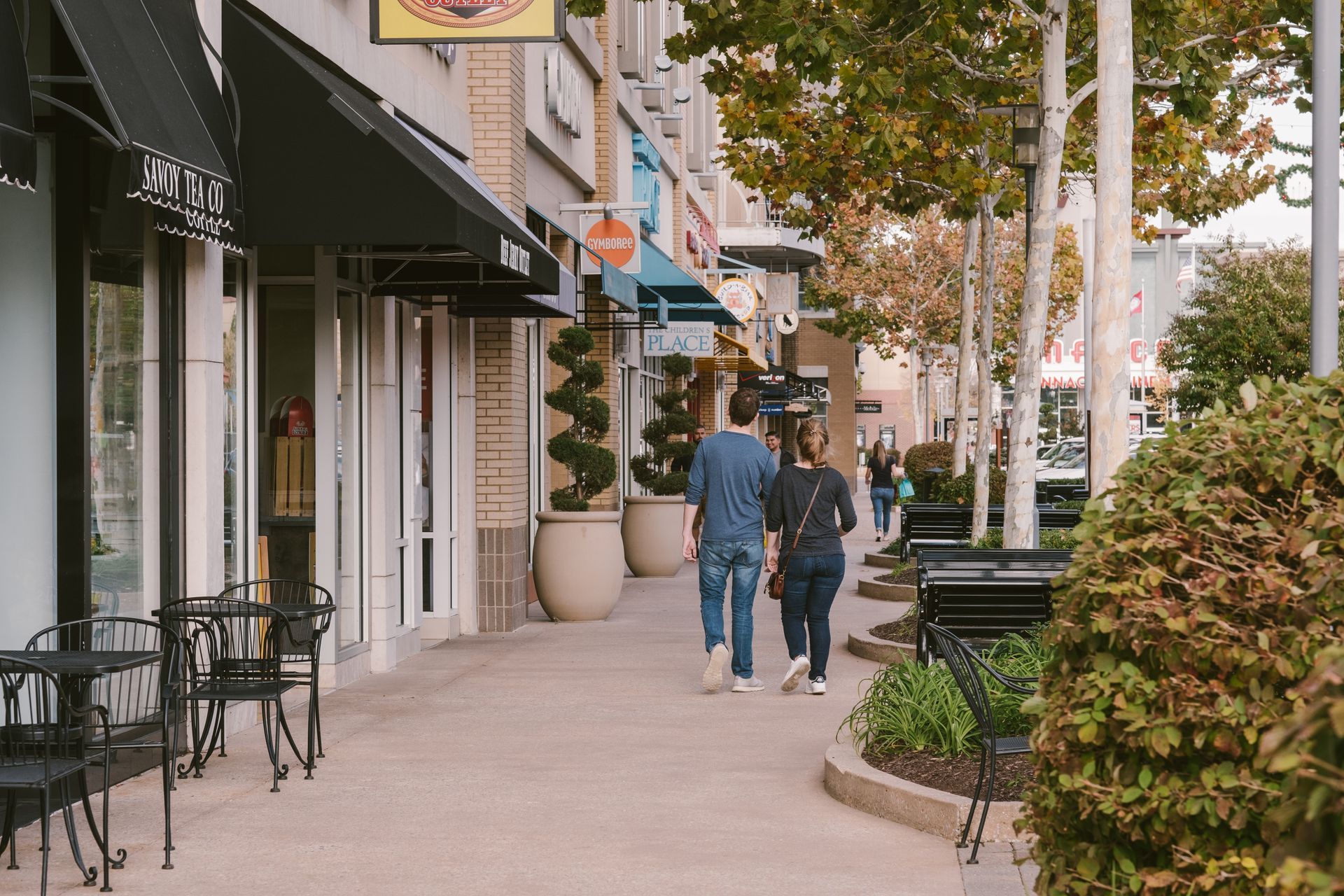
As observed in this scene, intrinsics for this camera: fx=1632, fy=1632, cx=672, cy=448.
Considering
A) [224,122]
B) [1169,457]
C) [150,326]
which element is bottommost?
[1169,457]

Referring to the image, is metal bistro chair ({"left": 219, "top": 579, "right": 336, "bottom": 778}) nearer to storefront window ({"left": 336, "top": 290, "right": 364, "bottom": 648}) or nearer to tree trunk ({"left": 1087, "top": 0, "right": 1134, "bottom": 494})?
storefront window ({"left": 336, "top": 290, "right": 364, "bottom": 648})

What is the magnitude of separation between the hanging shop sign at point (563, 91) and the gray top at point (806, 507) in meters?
8.31

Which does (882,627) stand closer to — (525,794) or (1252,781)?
A: (525,794)

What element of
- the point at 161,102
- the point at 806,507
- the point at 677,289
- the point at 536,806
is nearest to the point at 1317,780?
the point at 536,806

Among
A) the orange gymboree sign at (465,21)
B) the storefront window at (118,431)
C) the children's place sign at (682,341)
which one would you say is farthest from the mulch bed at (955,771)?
the children's place sign at (682,341)

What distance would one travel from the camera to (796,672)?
36.8 ft

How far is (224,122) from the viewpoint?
9.16 m

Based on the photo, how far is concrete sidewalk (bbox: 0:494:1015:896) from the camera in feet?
21.3

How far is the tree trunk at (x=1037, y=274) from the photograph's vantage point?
1286cm

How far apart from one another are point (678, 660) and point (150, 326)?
582 cm

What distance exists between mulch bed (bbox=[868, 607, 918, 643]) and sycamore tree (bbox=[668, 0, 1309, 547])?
3.83 ft

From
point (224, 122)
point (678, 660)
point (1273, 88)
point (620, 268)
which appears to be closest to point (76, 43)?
point (224, 122)

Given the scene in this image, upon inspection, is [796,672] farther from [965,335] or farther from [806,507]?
[965,335]

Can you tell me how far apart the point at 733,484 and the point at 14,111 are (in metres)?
5.89
